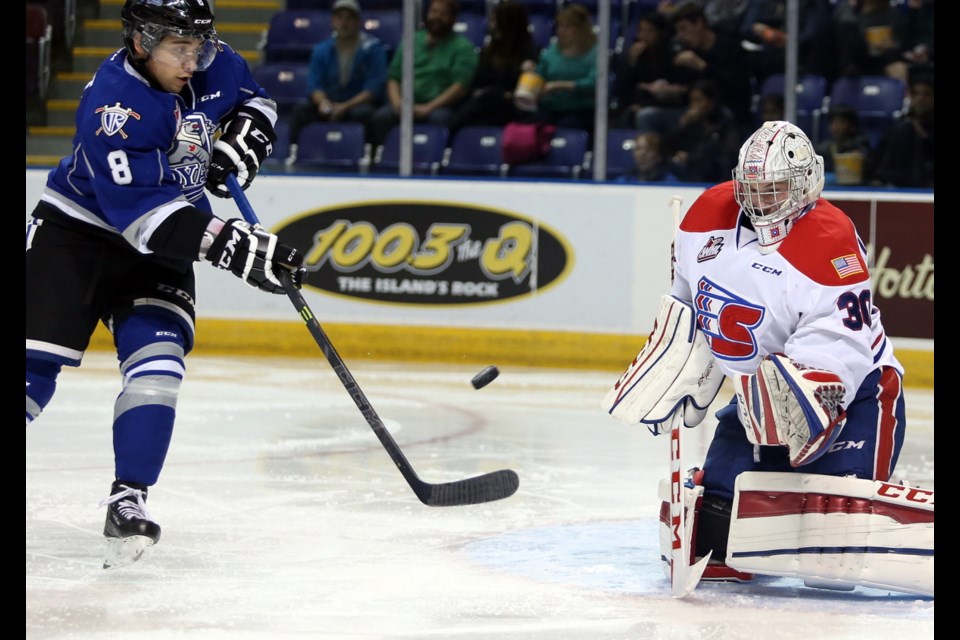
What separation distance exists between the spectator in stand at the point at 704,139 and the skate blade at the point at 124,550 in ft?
12.4

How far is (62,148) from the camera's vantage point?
269 inches

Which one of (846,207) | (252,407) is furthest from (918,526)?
(846,207)

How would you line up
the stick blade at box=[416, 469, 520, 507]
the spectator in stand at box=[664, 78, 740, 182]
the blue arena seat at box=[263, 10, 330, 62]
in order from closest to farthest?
the stick blade at box=[416, 469, 520, 507], the spectator in stand at box=[664, 78, 740, 182], the blue arena seat at box=[263, 10, 330, 62]

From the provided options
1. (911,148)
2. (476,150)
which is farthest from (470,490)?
(911,148)

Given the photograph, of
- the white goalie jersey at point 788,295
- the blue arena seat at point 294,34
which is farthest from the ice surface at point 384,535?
the blue arena seat at point 294,34

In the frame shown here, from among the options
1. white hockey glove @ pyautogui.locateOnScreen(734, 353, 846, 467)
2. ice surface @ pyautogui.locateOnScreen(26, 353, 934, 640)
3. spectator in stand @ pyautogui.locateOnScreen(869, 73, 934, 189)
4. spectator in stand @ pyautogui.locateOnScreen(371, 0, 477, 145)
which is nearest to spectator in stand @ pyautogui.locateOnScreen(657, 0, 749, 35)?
spectator in stand @ pyautogui.locateOnScreen(869, 73, 934, 189)

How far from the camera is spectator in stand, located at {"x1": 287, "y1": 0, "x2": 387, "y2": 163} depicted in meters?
6.68

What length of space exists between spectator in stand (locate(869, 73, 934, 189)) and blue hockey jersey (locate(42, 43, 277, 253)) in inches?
148

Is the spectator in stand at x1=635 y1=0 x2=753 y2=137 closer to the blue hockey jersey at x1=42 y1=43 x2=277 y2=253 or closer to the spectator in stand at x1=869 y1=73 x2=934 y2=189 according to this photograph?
the spectator in stand at x1=869 y1=73 x2=934 y2=189

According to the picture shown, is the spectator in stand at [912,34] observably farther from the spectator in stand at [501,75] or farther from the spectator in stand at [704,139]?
the spectator in stand at [501,75]

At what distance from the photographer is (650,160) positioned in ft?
20.9

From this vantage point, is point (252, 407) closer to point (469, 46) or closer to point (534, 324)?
point (534, 324)

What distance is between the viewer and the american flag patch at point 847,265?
290 centimetres

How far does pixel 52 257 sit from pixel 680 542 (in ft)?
4.55
